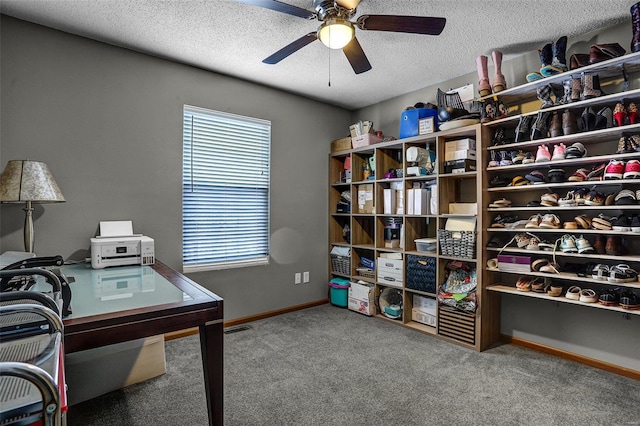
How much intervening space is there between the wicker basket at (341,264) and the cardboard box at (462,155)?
1662 mm

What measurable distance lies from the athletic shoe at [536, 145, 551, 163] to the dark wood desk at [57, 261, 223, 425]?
2.52m

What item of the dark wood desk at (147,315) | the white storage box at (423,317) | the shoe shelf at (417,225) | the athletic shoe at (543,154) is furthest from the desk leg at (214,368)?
the athletic shoe at (543,154)

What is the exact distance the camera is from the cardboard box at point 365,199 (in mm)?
3922

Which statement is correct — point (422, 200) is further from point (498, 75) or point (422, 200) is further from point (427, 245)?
point (498, 75)

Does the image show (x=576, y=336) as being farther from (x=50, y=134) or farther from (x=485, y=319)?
(x=50, y=134)

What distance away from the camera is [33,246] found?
8.01 feet

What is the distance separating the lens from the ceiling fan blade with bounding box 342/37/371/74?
6.97 ft

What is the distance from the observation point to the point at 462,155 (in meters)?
3.07

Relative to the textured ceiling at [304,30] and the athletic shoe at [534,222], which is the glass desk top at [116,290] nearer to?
the textured ceiling at [304,30]

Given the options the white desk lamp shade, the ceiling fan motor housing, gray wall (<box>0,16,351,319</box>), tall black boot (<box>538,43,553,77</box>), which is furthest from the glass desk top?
tall black boot (<box>538,43,553,77</box>)

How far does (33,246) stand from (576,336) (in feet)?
13.7

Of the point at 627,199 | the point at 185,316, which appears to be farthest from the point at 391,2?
the point at 185,316

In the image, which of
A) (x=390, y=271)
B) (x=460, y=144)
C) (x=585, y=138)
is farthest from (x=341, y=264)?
(x=585, y=138)

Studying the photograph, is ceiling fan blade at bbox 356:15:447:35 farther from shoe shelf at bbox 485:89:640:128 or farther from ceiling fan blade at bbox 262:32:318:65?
shoe shelf at bbox 485:89:640:128
